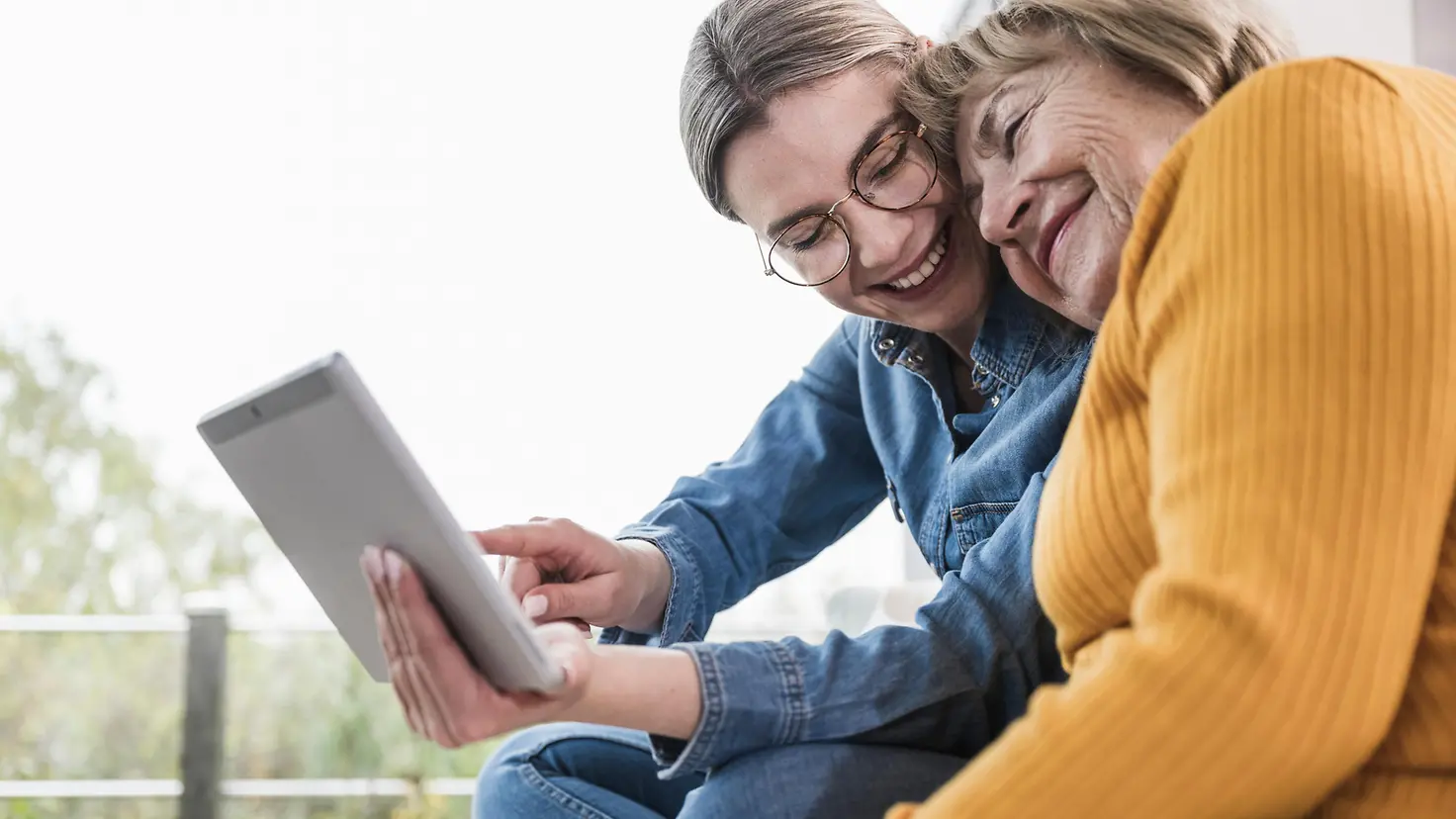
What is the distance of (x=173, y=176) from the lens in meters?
→ 3.87

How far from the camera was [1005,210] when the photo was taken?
104cm

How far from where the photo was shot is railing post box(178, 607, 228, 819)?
3.28 m

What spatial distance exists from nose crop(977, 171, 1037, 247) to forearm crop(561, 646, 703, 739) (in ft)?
1.46

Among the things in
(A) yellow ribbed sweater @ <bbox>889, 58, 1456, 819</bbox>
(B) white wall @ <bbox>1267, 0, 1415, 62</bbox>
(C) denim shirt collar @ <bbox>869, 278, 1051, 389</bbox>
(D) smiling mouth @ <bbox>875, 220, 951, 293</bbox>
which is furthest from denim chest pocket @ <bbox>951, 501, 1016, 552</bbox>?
(B) white wall @ <bbox>1267, 0, 1415, 62</bbox>

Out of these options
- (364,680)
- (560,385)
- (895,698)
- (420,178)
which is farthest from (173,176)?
(895,698)

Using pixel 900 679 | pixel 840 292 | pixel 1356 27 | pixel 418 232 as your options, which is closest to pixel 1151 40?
pixel 840 292

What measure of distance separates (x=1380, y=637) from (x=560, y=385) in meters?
3.37

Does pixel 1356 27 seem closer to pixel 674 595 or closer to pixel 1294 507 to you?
pixel 674 595

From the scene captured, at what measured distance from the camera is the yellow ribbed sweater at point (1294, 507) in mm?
560

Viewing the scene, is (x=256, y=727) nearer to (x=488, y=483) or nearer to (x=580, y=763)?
(x=488, y=483)

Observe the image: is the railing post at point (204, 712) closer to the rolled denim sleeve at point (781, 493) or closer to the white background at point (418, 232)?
the white background at point (418, 232)

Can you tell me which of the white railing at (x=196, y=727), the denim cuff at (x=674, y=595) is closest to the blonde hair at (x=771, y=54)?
the denim cuff at (x=674, y=595)

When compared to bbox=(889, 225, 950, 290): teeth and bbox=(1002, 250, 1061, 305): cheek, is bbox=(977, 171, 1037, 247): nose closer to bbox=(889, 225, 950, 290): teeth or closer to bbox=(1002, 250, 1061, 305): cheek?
bbox=(1002, 250, 1061, 305): cheek

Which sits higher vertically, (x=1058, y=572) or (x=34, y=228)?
(x=34, y=228)
